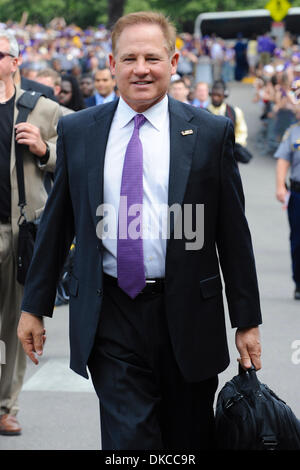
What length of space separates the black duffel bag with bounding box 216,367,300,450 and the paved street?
6.23 ft

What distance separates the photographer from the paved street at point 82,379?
5766 mm

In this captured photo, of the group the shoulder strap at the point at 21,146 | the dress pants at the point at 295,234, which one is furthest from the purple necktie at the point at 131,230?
the dress pants at the point at 295,234

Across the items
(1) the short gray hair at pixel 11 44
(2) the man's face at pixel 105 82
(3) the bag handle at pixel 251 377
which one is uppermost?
(1) the short gray hair at pixel 11 44

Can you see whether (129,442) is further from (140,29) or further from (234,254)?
(140,29)

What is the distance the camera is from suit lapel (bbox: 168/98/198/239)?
3662 mm

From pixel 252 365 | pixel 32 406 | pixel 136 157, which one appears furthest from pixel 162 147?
pixel 32 406

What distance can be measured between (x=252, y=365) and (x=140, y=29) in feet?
4.47

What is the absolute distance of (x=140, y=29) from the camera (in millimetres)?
3736

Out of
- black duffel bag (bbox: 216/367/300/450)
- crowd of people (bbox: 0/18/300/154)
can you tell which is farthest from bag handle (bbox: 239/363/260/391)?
crowd of people (bbox: 0/18/300/154)

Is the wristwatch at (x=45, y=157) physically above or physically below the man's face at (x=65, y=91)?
below

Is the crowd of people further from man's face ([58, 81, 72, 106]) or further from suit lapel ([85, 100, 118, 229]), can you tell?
suit lapel ([85, 100, 118, 229])

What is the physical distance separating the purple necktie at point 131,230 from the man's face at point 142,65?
0.21 metres

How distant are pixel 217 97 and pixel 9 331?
364 inches

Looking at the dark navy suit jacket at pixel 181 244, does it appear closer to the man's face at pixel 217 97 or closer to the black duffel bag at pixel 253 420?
the black duffel bag at pixel 253 420
